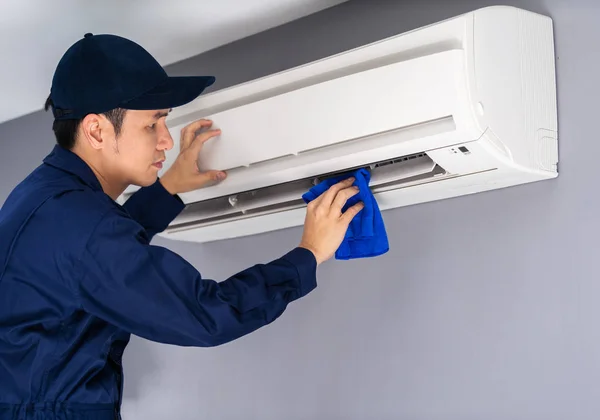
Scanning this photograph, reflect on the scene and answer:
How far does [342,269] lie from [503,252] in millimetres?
386

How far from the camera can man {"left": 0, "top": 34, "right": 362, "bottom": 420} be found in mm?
1189

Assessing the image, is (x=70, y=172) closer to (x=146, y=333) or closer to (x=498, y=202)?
(x=146, y=333)

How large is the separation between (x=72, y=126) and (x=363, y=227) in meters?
0.53

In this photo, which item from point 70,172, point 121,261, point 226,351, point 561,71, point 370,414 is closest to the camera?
point 121,261

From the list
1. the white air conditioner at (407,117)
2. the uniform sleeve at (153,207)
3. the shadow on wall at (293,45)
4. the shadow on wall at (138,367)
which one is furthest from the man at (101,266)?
the shadow on wall at (138,367)

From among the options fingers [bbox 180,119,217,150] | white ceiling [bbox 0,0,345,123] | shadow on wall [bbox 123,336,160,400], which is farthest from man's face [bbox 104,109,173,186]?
shadow on wall [bbox 123,336,160,400]

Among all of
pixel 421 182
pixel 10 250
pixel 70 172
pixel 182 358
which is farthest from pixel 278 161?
pixel 182 358

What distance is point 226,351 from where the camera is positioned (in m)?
1.98

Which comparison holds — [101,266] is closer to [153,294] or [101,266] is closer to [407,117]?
[153,294]

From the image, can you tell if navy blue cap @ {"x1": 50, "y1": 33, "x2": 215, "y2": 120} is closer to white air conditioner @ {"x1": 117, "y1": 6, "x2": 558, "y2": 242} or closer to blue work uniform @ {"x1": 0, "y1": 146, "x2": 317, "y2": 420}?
blue work uniform @ {"x1": 0, "y1": 146, "x2": 317, "y2": 420}

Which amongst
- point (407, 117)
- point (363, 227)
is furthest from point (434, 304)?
point (407, 117)

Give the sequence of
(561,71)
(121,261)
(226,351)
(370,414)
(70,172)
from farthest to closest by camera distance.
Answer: (226,351), (370,414), (561,71), (70,172), (121,261)

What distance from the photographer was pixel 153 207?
171 cm

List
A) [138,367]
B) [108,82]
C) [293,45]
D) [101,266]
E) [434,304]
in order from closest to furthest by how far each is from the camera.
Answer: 1. [101,266]
2. [108,82]
3. [434,304]
4. [293,45]
5. [138,367]
